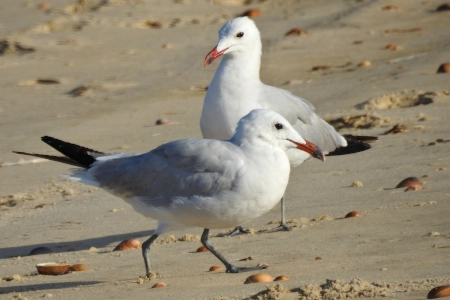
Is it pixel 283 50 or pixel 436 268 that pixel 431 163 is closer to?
pixel 436 268

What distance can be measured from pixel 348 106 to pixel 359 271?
4.85 m

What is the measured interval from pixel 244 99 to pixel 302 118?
64cm

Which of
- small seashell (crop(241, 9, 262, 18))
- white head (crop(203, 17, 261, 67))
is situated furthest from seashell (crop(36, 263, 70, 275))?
small seashell (crop(241, 9, 262, 18))

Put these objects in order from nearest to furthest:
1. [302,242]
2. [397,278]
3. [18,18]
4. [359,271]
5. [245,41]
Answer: [397,278], [359,271], [302,242], [245,41], [18,18]

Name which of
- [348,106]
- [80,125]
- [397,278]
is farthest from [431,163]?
[80,125]

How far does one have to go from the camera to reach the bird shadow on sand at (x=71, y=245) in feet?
20.6

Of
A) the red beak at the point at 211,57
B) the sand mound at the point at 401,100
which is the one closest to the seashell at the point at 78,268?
the red beak at the point at 211,57

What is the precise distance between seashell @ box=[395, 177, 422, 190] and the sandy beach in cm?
5

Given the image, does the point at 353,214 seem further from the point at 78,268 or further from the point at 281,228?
the point at 78,268

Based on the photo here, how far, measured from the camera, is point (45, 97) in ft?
37.1

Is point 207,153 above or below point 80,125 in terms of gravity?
above

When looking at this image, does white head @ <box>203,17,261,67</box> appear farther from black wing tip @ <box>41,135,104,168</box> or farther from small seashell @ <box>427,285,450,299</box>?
small seashell @ <box>427,285,450,299</box>

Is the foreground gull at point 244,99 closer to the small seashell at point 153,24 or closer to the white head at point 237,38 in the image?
the white head at point 237,38

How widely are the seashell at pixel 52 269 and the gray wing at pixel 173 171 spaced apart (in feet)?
1.79
